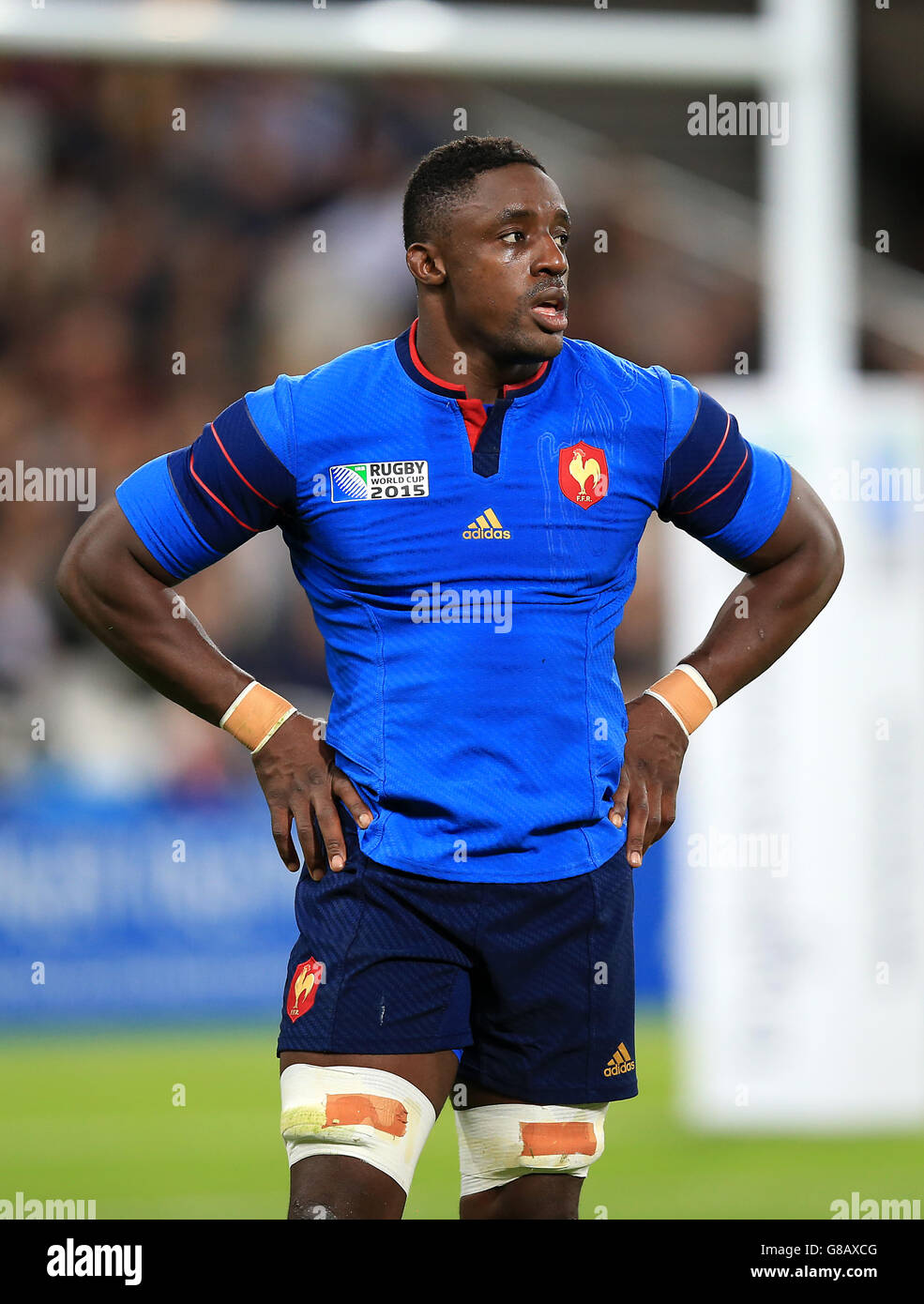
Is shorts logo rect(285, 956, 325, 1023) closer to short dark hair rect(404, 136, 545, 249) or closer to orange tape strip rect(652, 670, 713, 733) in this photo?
orange tape strip rect(652, 670, 713, 733)

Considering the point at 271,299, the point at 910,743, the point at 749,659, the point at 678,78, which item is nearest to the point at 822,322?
the point at 678,78

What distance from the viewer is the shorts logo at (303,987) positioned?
3.18 metres

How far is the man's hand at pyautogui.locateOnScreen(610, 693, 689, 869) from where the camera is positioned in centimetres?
338

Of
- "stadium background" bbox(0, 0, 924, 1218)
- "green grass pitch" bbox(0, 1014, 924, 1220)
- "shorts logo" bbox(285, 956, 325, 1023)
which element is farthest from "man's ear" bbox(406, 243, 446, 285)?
"stadium background" bbox(0, 0, 924, 1218)

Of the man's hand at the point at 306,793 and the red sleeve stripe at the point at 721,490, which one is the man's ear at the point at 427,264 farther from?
the man's hand at the point at 306,793

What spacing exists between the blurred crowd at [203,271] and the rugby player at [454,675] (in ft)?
19.4

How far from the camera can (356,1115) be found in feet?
10.1

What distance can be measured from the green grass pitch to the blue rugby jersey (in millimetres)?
2892

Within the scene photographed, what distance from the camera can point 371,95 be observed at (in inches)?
427

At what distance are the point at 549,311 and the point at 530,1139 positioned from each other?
147 centimetres

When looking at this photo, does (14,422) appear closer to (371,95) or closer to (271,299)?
(271,299)

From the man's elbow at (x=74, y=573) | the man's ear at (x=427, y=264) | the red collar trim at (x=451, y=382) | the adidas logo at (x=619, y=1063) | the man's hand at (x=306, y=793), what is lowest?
the adidas logo at (x=619, y=1063)
